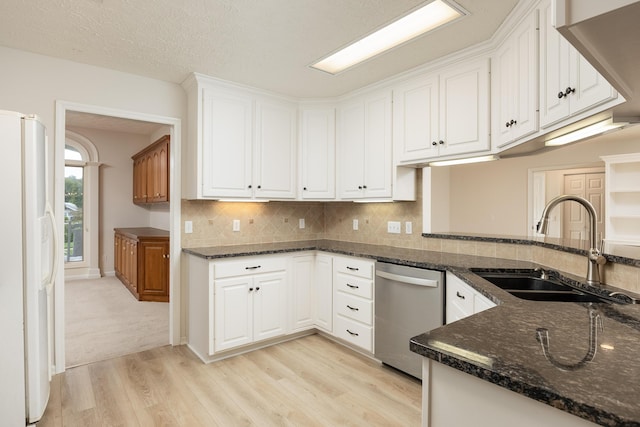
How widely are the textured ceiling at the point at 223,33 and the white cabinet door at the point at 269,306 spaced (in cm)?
187

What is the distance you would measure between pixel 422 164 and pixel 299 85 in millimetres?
1397

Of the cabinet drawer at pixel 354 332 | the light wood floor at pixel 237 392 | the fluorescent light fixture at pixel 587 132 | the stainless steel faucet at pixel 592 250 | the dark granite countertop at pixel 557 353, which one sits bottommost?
the light wood floor at pixel 237 392

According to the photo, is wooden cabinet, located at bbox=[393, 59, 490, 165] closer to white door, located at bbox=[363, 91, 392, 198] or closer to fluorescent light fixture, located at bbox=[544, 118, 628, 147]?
white door, located at bbox=[363, 91, 392, 198]

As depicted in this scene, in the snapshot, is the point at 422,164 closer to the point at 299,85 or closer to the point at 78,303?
the point at 299,85

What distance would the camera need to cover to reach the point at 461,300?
2.11 meters

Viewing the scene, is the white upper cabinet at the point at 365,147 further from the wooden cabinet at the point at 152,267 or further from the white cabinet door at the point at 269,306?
the wooden cabinet at the point at 152,267

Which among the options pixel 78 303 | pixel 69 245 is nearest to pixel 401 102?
pixel 78 303

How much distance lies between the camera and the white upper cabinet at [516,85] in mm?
1869

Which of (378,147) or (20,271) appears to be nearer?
(20,271)

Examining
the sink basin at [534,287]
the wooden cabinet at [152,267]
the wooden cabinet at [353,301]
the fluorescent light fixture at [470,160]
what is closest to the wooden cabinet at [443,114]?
the fluorescent light fixture at [470,160]

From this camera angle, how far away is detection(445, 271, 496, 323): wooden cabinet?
1.83 meters

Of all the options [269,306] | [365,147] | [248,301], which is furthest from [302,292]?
[365,147]

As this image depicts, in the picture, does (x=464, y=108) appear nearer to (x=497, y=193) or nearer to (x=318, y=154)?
(x=318, y=154)

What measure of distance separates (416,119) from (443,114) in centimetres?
25
